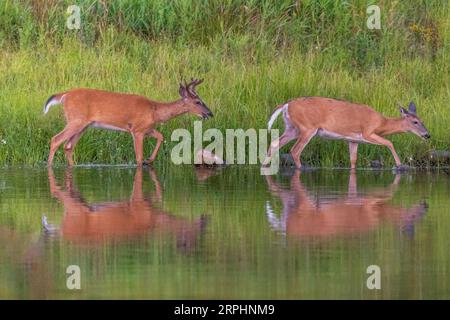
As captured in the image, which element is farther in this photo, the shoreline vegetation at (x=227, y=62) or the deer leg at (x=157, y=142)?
the shoreline vegetation at (x=227, y=62)

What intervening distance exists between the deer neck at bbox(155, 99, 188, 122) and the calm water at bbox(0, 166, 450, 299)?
211 centimetres

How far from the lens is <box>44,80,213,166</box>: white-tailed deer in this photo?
1780 cm

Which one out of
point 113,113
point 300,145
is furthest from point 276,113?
point 113,113

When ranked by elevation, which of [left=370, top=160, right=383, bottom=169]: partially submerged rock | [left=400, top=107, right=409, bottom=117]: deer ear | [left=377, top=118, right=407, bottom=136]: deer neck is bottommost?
[left=370, top=160, right=383, bottom=169]: partially submerged rock

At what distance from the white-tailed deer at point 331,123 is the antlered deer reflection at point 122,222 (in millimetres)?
4100

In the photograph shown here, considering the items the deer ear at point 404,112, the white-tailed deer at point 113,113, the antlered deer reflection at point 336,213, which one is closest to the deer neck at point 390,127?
the deer ear at point 404,112

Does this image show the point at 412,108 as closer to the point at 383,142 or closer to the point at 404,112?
the point at 404,112

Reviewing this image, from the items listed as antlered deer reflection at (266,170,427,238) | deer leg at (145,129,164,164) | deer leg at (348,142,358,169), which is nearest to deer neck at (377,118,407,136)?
deer leg at (348,142,358,169)

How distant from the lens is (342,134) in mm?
17625

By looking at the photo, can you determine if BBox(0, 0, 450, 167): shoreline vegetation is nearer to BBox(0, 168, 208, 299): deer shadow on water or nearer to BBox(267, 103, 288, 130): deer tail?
BBox(267, 103, 288, 130): deer tail

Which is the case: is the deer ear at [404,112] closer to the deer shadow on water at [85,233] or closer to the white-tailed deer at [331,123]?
the white-tailed deer at [331,123]

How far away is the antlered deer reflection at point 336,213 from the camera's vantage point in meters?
11.6

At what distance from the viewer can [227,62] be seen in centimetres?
2062
